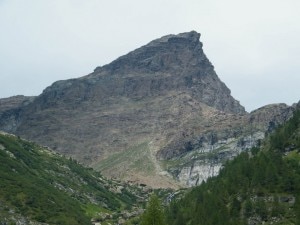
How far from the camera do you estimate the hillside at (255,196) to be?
158125 millimetres

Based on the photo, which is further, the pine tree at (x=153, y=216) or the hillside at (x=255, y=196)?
the hillside at (x=255, y=196)

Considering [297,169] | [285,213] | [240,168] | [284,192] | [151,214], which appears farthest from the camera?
[240,168]

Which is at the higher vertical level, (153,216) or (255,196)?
(153,216)

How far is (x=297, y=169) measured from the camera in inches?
7008

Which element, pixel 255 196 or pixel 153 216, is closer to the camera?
pixel 153 216

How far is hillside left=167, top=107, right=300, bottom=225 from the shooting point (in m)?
158

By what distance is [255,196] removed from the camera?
170 metres

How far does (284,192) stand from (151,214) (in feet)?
242

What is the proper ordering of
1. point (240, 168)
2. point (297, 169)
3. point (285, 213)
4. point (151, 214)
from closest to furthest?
point (151, 214), point (285, 213), point (297, 169), point (240, 168)

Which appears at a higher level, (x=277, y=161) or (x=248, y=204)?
(x=277, y=161)

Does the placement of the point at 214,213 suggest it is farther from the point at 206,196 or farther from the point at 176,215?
the point at 176,215

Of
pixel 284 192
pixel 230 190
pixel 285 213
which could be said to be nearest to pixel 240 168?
pixel 230 190

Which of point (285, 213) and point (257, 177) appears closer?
point (285, 213)

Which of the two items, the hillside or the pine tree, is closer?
the pine tree
